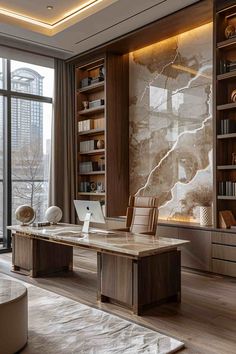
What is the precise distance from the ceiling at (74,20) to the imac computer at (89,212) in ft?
7.90

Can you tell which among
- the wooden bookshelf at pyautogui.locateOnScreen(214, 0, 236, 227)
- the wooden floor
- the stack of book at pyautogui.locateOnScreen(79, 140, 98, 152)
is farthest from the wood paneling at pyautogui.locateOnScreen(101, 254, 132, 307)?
the stack of book at pyautogui.locateOnScreen(79, 140, 98, 152)

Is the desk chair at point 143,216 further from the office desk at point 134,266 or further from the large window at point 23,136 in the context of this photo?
the large window at point 23,136

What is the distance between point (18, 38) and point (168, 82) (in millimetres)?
2385

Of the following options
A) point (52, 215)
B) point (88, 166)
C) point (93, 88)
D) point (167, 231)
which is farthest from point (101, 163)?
point (167, 231)

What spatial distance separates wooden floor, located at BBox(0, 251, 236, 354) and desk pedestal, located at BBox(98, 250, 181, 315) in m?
0.10

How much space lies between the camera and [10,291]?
8.69 ft

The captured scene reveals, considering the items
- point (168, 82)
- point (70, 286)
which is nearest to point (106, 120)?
point (168, 82)

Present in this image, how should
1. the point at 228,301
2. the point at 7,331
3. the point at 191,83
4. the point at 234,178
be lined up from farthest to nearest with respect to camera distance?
the point at 191,83 < the point at 234,178 < the point at 228,301 < the point at 7,331

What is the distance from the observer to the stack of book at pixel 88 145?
20.9 ft

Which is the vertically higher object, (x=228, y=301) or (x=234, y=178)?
(x=234, y=178)

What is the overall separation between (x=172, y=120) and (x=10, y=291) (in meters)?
3.63

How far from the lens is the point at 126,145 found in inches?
243

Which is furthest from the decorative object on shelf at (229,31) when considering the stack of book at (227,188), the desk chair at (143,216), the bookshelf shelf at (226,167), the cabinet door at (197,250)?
the cabinet door at (197,250)

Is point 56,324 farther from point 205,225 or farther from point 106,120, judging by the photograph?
point 106,120
